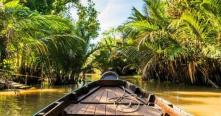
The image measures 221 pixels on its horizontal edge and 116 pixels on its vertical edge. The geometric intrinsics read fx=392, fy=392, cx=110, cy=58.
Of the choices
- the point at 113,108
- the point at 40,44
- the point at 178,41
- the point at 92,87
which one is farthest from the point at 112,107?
the point at 178,41

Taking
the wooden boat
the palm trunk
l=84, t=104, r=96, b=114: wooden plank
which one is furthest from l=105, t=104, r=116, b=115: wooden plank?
the palm trunk

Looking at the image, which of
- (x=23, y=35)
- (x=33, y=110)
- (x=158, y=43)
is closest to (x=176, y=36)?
(x=158, y=43)

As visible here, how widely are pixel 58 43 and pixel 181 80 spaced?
6.58 metres

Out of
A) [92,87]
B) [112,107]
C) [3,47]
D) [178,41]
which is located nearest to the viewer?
[112,107]

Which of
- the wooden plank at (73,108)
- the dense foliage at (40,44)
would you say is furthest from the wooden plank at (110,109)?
the dense foliage at (40,44)

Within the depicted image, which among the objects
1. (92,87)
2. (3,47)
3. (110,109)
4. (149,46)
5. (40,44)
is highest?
(149,46)

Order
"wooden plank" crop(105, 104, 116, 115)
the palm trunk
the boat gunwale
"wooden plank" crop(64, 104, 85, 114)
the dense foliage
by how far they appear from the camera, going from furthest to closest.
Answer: the dense foliage → the palm trunk → "wooden plank" crop(64, 104, 85, 114) → "wooden plank" crop(105, 104, 116, 115) → the boat gunwale

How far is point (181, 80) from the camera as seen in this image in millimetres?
19812

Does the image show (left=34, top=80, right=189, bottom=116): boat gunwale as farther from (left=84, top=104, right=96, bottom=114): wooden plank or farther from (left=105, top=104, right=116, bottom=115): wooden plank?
(left=105, top=104, right=116, bottom=115): wooden plank

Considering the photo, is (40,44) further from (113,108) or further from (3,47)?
(113,108)

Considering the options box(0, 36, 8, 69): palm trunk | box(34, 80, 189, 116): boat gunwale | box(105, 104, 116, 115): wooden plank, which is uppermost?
box(0, 36, 8, 69): palm trunk

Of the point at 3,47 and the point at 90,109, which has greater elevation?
the point at 3,47

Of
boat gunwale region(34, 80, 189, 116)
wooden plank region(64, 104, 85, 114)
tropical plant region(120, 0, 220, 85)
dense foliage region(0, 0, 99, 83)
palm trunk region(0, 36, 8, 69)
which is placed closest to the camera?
boat gunwale region(34, 80, 189, 116)

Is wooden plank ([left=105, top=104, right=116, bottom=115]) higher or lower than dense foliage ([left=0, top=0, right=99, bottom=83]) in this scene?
lower
